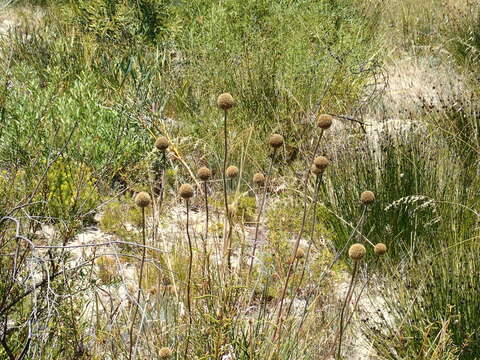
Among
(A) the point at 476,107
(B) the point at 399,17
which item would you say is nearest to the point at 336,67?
(A) the point at 476,107

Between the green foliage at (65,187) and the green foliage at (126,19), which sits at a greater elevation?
the green foliage at (126,19)

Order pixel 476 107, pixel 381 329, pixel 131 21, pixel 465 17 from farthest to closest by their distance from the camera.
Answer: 1. pixel 465 17
2. pixel 131 21
3. pixel 476 107
4. pixel 381 329

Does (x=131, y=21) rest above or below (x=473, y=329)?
above

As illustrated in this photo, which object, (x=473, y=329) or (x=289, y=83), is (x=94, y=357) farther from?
(x=289, y=83)

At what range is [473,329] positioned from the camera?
2.70 meters

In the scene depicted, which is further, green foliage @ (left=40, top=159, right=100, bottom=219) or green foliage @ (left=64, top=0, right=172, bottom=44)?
green foliage @ (left=64, top=0, right=172, bottom=44)

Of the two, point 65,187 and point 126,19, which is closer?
point 65,187

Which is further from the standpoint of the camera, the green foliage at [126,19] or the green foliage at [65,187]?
the green foliage at [126,19]

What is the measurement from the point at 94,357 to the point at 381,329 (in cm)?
131

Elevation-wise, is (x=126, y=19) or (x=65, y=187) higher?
(x=126, y=19)

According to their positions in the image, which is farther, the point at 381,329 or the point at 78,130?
the point at 78,130

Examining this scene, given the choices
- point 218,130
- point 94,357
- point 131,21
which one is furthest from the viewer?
point 131,21

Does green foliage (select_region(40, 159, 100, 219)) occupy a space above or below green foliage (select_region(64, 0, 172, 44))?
below

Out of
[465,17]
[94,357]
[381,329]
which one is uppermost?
[465,17]
